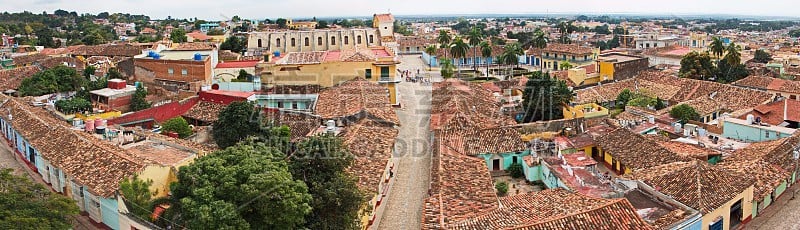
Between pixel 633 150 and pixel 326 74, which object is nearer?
pixel 633 150

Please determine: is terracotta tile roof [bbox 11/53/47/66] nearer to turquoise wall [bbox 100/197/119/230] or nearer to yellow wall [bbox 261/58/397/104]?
yellow wall [bbox 261/58/397/104]

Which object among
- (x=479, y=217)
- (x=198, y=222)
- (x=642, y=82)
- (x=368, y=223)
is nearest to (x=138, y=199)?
(x=198, y=222)

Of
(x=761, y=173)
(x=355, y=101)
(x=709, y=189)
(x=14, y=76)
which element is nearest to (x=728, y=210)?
(x=709, y=189)

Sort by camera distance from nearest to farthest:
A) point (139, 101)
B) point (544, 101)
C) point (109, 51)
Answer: point (139, 101)
point (544, 101)
point (109, 51)

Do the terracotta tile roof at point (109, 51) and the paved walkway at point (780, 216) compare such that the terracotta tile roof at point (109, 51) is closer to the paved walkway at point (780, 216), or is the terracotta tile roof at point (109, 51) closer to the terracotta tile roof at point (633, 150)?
the terracotta tile roof at point (633, 150)

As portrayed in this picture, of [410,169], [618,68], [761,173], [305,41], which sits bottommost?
[410,169]

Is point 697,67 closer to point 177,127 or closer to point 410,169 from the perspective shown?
point 410,169

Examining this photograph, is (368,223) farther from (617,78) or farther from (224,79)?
(617,78)
